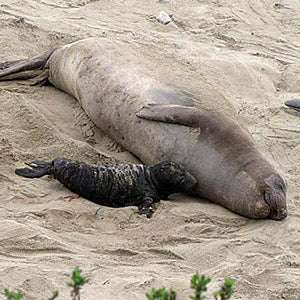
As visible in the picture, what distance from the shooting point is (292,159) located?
5.73m

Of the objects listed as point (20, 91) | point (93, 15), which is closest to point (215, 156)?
point (20, 91)

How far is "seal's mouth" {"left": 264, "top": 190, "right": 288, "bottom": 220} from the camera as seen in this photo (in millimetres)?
4754

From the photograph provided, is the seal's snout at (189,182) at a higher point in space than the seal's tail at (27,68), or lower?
lower

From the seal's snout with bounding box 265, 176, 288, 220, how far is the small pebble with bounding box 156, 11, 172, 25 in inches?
160

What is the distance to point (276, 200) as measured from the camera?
4.76 meters

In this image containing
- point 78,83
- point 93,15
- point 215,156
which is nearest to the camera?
point 215,156

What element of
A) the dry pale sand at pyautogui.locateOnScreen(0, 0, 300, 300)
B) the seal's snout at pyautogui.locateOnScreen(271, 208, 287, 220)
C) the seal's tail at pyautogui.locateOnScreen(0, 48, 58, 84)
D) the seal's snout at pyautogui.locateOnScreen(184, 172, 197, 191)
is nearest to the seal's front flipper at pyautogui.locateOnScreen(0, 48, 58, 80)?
the seal's tail at pyautogui.locateOnScreen(0, 48, 58, 84)

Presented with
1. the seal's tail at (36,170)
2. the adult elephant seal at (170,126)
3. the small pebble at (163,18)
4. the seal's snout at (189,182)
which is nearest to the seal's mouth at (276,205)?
the adult elephant seal at (170,126)

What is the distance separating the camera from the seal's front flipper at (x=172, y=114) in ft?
17.3

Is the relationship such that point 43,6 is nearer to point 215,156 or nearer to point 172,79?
point 172,79

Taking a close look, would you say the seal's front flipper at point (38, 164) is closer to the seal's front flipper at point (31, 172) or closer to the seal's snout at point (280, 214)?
the seal's front flipper at point (31, 172)

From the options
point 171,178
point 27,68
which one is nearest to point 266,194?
point 171,178

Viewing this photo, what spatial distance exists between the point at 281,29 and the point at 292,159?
3.49m

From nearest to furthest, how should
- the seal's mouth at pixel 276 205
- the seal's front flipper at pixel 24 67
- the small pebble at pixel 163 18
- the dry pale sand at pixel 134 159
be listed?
the dry pale sand at pixel 134 159 < the seal's mouth at pixel 276 205 < the seal's front flipper at pixel 24 67 < the small pebble at pixel 163 18
